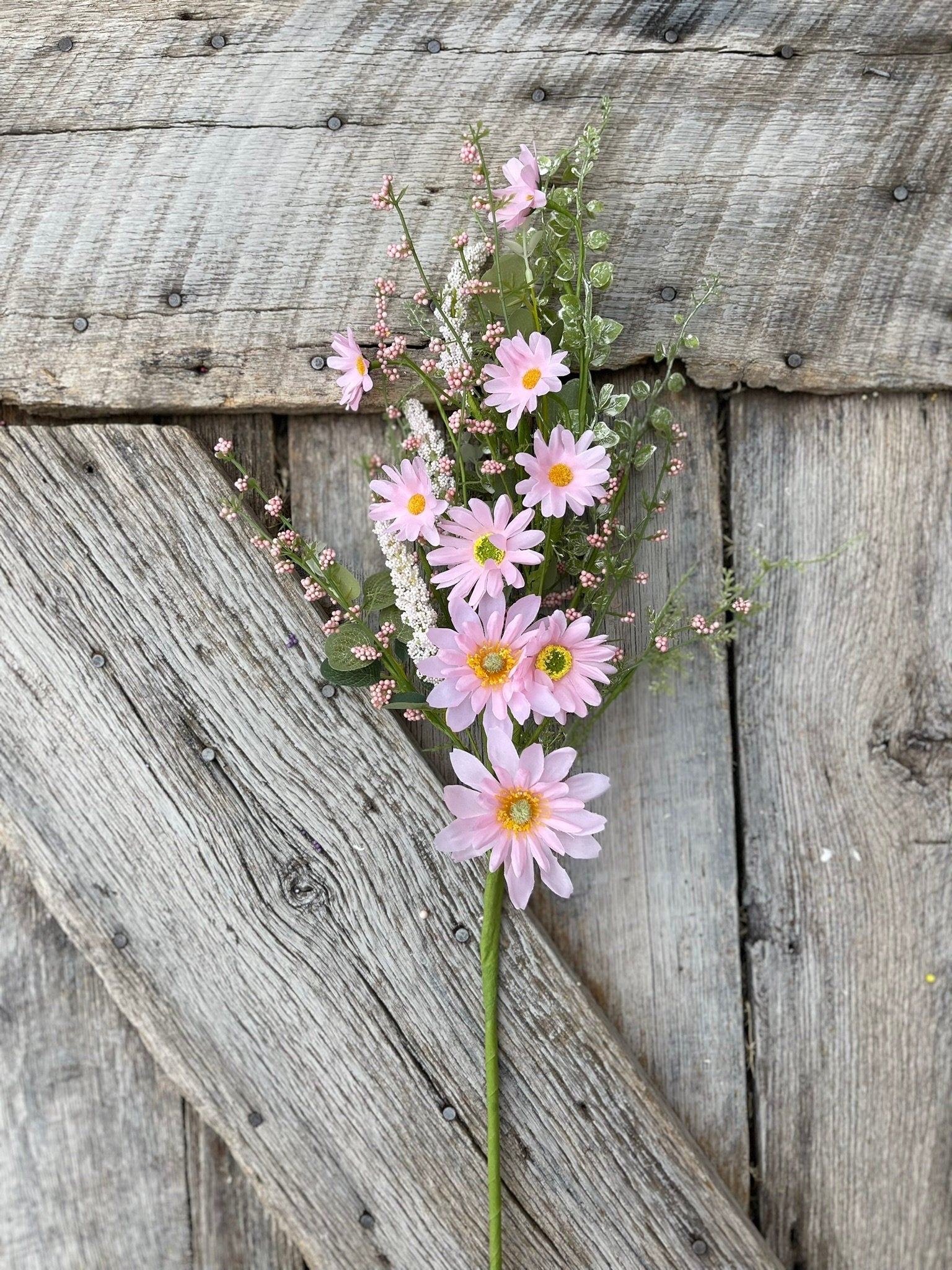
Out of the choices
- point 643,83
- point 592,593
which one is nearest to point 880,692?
point 592,593

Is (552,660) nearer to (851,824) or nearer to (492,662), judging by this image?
(492,662)

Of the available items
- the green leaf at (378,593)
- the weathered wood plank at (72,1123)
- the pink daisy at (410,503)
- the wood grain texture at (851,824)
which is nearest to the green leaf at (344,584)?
the green leaf at (378,593)

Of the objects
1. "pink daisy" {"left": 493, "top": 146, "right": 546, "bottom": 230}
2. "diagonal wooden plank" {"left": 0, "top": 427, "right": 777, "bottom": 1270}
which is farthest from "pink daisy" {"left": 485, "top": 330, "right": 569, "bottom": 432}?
"diagonal wooden plank" {"left": 0, "top": 427, "right": 777, "bottom": 1270}

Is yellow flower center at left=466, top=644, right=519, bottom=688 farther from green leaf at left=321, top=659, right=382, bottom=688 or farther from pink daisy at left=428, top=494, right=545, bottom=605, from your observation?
green leaf at left=321, top=659, right=382, bottom=688

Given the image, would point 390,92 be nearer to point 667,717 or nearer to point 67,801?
point 667,717

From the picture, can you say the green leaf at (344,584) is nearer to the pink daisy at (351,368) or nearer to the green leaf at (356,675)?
the green leaf at (356,675)

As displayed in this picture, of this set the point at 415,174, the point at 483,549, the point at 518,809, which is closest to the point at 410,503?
the point at 483,549
